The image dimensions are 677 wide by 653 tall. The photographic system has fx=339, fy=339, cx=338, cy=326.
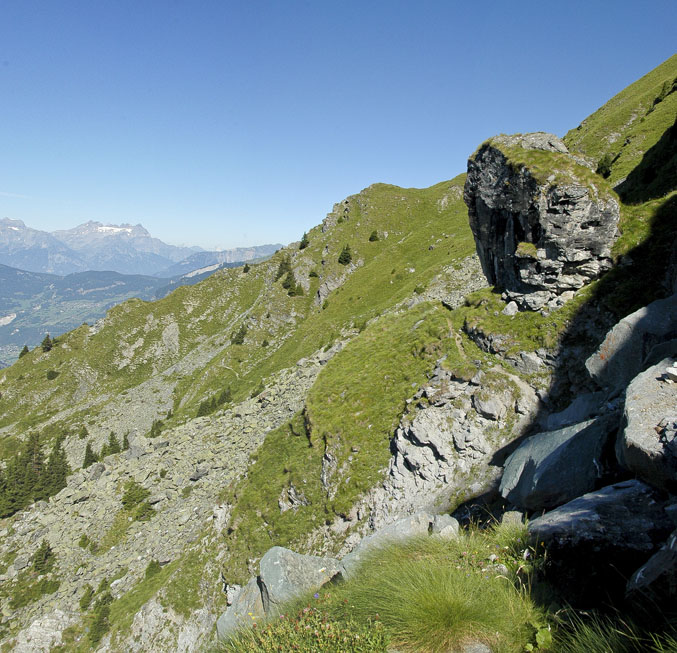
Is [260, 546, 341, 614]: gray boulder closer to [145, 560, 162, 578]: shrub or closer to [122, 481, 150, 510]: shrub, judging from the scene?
[145, 560, 162, 578]: shrub

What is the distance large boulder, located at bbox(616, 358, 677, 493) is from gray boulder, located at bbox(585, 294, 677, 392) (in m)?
5.13

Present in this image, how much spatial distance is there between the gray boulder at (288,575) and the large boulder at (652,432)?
7.67 metres

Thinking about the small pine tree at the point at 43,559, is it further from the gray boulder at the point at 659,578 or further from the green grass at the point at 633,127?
the green grass at the point at 633,127

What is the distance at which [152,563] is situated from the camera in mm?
33156

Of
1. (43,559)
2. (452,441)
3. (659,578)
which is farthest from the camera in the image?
(43,559)

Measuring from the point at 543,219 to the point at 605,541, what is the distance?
20892 mm

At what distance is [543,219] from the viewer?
2156 centimetres

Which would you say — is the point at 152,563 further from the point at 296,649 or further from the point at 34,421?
the point at 34,421

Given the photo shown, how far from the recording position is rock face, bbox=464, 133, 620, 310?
2083 centimetres

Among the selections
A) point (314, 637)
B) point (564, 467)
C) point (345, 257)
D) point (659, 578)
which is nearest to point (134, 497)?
point (314, 637)

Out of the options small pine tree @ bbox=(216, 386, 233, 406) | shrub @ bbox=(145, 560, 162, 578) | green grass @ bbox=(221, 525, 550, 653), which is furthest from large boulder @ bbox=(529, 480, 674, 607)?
small pine tree @ bbox=(216, 386, 233, 406)

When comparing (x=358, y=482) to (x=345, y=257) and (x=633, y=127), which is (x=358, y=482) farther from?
(x=633, y=127)

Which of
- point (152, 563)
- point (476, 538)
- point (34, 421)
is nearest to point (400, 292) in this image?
point (152, 563)

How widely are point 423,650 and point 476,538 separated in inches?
151
